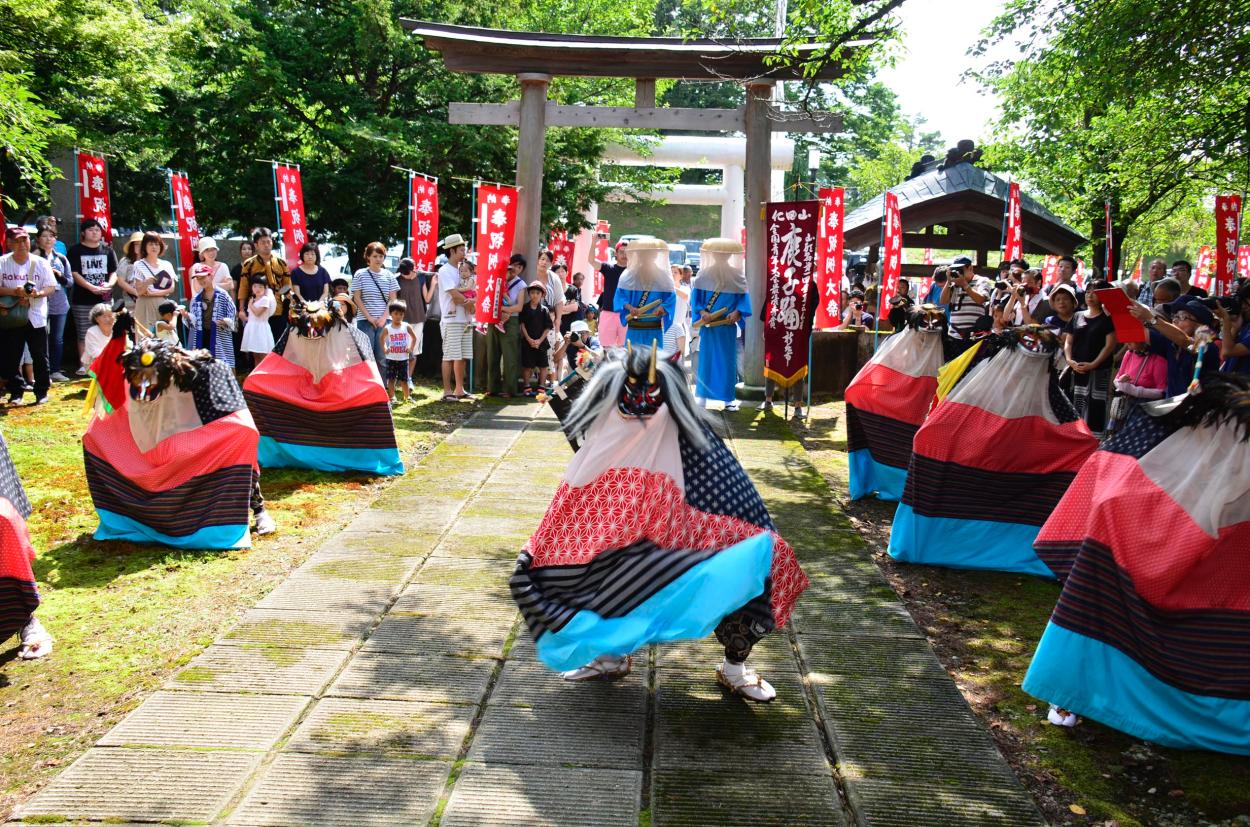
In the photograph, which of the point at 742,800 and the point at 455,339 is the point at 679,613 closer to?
the point at 742,800

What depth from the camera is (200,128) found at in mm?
15266

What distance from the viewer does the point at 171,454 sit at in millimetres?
5895

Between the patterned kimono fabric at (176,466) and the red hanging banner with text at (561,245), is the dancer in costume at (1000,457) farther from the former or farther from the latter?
the red hanging banner with text at (561,245)

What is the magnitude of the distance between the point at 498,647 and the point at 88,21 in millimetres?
11147

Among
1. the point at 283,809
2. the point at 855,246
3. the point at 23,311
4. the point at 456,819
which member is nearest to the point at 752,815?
the point at 456,819

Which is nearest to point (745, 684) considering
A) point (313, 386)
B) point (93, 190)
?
point (313, 386)

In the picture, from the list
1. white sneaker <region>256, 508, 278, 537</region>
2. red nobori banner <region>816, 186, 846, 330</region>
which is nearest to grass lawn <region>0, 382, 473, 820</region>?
white sneaker <region>256, 508, 278, 537</region>

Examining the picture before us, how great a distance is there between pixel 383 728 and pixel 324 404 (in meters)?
4.33

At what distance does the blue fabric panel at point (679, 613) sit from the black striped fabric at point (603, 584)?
0.12ft

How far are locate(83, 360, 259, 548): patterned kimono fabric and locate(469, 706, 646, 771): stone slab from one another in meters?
2.74

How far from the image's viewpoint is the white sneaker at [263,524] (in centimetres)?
642

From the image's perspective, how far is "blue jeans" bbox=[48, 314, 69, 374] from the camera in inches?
419

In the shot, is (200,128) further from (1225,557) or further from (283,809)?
(1225,557)

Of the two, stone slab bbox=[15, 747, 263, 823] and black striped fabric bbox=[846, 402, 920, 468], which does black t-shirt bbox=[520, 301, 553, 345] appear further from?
stone slab bbox=[15, 747, 263, 823]
